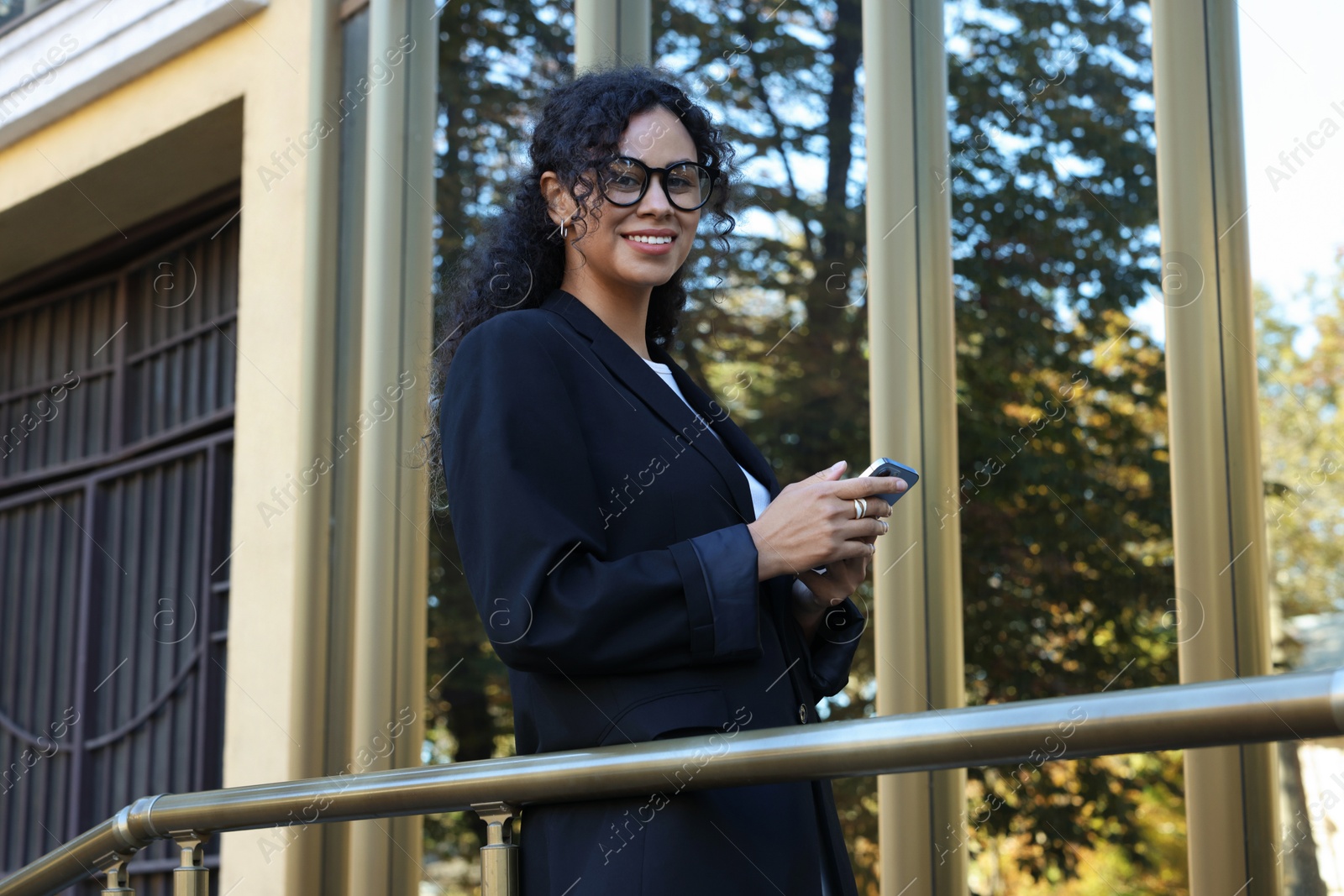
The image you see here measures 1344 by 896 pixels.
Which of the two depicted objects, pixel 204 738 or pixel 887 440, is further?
pixel 204 738

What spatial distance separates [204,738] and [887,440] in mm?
3681

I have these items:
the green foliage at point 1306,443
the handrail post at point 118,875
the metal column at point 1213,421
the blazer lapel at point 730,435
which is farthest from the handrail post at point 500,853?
the green foliage at point 1306,443

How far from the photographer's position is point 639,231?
1.88m

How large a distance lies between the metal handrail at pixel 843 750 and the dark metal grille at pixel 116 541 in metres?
4.18

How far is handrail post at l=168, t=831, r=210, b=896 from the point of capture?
7.58 feet

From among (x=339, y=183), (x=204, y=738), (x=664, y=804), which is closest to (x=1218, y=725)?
(x=664, y=804)

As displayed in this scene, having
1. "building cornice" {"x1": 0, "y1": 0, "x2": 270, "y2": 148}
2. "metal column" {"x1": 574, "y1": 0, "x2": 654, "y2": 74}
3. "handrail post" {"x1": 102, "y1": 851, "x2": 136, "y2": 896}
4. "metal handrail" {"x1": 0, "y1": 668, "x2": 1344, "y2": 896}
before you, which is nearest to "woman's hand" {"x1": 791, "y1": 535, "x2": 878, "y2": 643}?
"metal handrail" {"x1": 0, "y1": 668, "x2": 1344, "y2": 896}

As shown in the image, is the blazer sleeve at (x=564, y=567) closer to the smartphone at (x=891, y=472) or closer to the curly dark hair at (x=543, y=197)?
the smartphone at (x=891, y=472)

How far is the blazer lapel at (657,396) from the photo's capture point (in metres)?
1.79

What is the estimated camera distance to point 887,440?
3.36m

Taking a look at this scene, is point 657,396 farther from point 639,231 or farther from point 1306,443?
point 1306,443

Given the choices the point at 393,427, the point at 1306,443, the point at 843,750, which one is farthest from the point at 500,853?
the point at 393,427

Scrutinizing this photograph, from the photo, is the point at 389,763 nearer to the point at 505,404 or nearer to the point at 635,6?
the point at 635,6

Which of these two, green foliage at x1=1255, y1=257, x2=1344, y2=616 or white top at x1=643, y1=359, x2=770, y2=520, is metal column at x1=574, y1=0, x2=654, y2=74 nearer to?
green foliage at x1=1255, y1=257, x2=1344, y2=616
